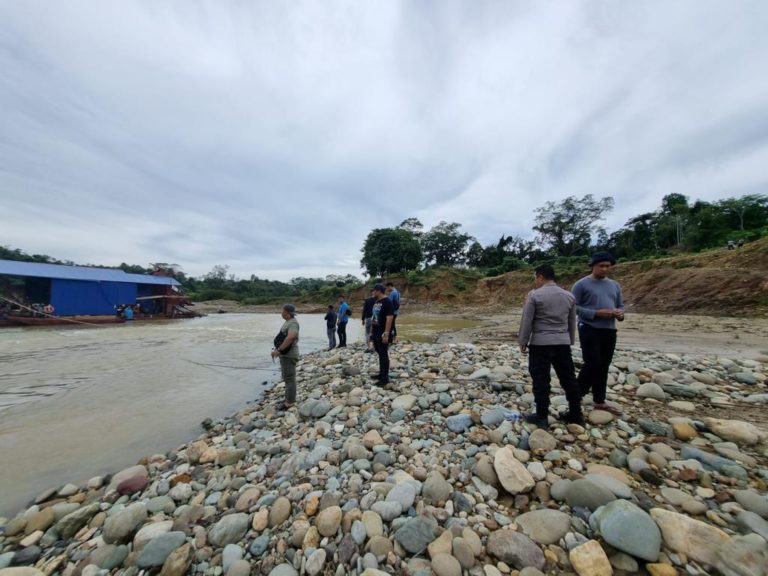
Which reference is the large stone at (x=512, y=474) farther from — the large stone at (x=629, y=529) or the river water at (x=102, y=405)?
the river water at (x=102, y=405)

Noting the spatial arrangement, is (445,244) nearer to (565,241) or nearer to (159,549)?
(565,241)

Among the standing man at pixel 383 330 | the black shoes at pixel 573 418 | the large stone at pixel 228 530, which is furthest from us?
the standing man at pixel 383 330

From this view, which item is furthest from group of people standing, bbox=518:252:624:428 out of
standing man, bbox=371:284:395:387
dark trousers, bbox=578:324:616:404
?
standing man, bbox=371:284:395:387

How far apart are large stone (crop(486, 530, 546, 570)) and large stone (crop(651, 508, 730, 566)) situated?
2.61 feet

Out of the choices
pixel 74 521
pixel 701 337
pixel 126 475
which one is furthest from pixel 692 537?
pixel 701 337

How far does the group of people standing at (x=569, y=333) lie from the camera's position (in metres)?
3.22

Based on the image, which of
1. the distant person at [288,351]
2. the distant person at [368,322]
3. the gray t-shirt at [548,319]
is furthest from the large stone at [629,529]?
the distant person at [368,322]

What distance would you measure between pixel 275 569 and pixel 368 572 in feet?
2.28

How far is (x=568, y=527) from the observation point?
2072mm

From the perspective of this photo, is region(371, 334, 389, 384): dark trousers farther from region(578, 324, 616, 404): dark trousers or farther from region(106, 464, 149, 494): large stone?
region(106, 464, 149, 494): large stone

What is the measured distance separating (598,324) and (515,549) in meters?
2.59

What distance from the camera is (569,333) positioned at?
328cm

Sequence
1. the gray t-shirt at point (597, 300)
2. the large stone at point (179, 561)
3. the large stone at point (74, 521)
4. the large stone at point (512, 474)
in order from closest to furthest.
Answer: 1. the large stone at point (179, 561)
2. the large stone at point (512, 474)
3. the large stone at point (74, 521)
4. the gray t-shirt at point (597, 300)

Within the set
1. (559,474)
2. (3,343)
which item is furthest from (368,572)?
(3,343)
